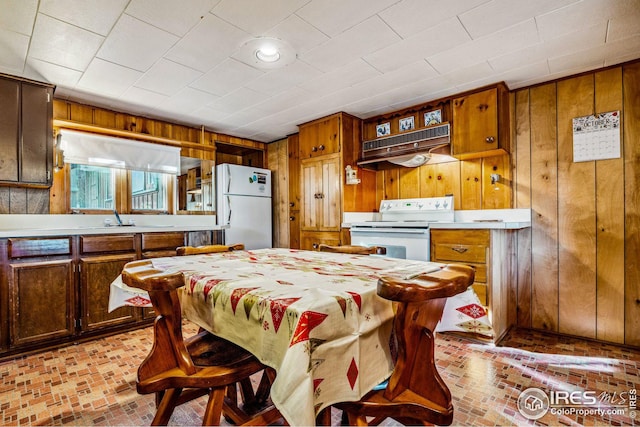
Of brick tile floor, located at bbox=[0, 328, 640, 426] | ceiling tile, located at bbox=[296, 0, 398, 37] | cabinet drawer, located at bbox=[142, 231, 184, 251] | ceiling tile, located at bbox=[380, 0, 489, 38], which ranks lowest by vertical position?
brick tile floor, located at bbox=[0, 328, 640, 426]

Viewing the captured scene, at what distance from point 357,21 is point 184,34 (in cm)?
114

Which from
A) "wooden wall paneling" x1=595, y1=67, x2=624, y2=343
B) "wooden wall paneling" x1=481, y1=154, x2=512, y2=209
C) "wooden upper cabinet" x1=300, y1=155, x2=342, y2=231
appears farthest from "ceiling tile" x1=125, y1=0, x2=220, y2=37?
"wooden wall paneling" x1=595, y1=67, x2=624, y2=343

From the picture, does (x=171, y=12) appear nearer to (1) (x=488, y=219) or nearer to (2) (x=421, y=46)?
(2) (x=421, y=46)

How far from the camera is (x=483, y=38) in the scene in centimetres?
219

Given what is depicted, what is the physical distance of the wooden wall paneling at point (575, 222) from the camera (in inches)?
105

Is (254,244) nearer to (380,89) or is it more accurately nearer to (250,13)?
(380,89)

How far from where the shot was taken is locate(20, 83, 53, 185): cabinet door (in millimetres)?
2729

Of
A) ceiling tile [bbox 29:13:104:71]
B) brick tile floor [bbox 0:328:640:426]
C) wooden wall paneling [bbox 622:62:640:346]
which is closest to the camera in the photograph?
brick tile floor [bbox 0:328:640:426]

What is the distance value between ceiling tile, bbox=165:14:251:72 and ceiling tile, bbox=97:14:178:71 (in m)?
0.09

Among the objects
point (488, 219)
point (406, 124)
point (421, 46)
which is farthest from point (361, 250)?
point (406, 124)

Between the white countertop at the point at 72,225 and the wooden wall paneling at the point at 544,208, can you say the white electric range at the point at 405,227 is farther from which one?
the white countertop at the point at 72,225

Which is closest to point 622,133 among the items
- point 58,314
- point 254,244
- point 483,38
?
point 483,38

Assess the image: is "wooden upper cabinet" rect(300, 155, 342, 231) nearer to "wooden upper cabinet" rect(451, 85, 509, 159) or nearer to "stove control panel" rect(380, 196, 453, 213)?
"stove control panel" rect(380, 196, 453, 213)

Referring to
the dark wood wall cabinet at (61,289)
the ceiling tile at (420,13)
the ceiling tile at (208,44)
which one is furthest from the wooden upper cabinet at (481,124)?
the dark wood wall cabinet at (61,289)
